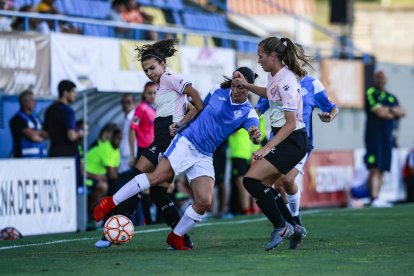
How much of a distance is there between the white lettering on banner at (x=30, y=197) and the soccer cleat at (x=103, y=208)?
11.9 feet

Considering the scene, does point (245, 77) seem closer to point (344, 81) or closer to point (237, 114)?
point (237, 114)

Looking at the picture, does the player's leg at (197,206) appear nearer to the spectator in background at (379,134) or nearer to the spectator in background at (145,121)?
the spectator in background at (145,121)

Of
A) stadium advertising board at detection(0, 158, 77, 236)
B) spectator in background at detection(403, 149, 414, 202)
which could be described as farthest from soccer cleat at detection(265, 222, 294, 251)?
spectator in background at detection(403, 149, 414, 202)

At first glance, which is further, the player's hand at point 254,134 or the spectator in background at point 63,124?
the spectator in background at point 63,124

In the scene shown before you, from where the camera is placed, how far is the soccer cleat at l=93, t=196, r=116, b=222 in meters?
10.3

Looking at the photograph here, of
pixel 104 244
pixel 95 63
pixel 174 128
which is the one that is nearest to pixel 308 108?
pixel 174 128

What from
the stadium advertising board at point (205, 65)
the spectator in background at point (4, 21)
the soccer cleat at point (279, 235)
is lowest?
the soccer cleat at point (279, 235)

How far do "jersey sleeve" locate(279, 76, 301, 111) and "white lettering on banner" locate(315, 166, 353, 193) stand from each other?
35.7 ft

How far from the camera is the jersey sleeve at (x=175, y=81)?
10945 millimetres

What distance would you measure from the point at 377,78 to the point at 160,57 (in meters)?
9.17

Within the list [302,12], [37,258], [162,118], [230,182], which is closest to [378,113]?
[230,182]

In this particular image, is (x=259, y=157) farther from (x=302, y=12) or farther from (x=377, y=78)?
(x=302, y=12)

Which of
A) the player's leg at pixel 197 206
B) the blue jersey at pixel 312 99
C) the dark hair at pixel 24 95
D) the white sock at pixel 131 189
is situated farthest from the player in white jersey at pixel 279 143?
the dark hair at pixel 24 95

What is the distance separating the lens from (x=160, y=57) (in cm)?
1095
